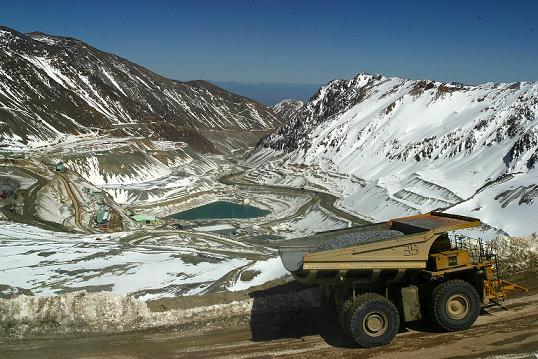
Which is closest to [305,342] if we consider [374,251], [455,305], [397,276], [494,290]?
[397,276]

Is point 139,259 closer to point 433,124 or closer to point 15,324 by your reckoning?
point 15,324

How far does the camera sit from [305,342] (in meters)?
10.2

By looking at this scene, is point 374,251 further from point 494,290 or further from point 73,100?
point 73,100

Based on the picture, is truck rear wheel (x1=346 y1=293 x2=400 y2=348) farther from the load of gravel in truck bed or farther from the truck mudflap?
the truck mudflap

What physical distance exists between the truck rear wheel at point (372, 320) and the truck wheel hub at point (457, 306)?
1.17m

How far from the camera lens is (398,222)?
11.0 metres

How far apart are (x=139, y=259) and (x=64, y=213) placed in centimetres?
2711

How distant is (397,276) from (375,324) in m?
1.06

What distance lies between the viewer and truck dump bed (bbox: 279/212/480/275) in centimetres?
925

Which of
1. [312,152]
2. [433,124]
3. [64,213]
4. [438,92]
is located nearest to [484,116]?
[433,124]

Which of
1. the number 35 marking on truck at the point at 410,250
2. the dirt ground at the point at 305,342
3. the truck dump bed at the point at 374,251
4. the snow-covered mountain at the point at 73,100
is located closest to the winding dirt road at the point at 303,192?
the snow-covered mountain at the point at 73,100

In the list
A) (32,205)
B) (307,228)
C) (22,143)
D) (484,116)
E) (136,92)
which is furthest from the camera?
(136,92)

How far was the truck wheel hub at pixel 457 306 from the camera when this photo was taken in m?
9.88

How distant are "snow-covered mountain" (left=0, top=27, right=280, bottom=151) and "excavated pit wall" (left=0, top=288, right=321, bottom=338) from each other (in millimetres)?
82881
